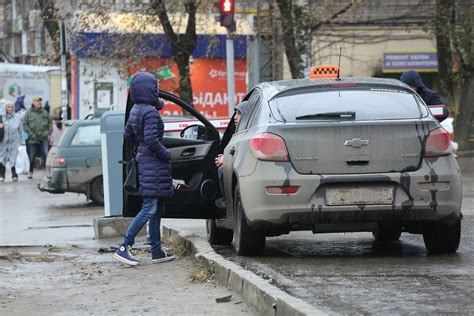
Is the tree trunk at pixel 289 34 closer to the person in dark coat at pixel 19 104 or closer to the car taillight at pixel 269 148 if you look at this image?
the person in dark coat at pixel 19 104

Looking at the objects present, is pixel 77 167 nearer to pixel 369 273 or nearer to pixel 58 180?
pixel 58 180

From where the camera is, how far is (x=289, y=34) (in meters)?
26.8

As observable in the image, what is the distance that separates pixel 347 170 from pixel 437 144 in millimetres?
757

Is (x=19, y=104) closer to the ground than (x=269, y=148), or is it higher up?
closer to the ground

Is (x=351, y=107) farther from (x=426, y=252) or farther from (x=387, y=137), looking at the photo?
(x=426, y=252)

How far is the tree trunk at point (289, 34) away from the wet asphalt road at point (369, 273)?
52.4 ft

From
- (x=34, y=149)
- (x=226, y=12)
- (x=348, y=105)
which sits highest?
(x=226, y=12)

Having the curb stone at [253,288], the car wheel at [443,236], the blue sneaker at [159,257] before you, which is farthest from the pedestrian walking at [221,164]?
the car wheel at [443,236]

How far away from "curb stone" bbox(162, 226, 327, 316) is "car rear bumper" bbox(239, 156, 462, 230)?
1.79 ft

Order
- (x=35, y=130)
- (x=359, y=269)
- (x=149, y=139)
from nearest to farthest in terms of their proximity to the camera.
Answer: (x=359, y=269)
(x=149, y=139)
(x=35, y=130)

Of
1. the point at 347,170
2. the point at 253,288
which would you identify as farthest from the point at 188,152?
the point at 253,288

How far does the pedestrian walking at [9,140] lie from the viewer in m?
25.1

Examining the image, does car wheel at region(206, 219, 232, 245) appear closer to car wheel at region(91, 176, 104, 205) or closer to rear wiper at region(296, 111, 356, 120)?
rear wiper at region(296, 111, 356, 120)

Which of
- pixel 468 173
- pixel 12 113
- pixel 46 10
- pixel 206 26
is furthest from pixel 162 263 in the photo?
pixel 206 26
